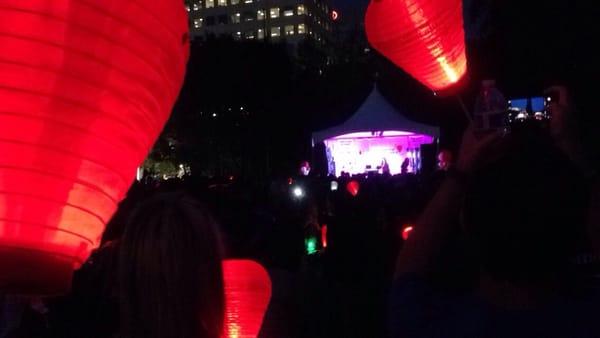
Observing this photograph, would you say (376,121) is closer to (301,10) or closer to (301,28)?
(301,28)

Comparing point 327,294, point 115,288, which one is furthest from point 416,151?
point 115,288

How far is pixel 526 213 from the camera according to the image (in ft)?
4.90

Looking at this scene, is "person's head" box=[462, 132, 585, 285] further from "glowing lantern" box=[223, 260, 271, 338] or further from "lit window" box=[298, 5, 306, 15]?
"lit window" box=[298, 5, 306, 15]

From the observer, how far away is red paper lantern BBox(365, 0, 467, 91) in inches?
149

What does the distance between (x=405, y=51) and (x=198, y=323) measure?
2572mm

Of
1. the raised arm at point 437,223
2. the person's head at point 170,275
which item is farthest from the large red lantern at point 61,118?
the raised arm at point 437,223

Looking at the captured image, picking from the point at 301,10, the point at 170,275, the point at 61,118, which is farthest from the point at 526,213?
the point at 301,10

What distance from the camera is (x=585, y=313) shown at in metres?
1.53

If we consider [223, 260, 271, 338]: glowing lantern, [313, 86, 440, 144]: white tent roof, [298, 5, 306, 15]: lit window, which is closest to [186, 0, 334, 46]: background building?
[298, 5, 306, 15]: lit window

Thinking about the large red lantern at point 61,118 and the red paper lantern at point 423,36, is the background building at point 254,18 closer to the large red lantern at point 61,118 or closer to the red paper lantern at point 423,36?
the red paper lantern at point 423,36

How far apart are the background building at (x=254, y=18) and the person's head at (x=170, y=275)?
358ft

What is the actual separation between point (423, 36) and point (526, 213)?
256 cm

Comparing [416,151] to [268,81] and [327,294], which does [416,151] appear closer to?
[327,294]

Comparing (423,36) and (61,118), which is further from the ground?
(423,36)
